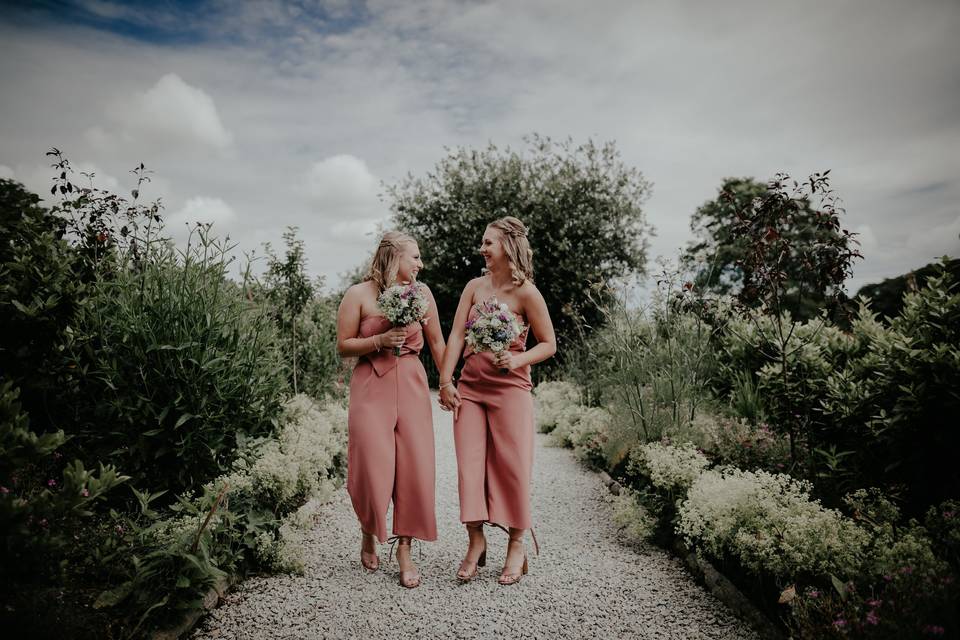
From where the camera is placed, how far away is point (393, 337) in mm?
3611

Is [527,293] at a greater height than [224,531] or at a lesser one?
greater

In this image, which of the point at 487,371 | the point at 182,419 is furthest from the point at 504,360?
the point at 182,419

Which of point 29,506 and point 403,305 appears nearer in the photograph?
point 29,506

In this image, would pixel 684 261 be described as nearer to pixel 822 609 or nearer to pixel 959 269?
pixel 959 269

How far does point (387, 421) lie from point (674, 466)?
8.32 feet

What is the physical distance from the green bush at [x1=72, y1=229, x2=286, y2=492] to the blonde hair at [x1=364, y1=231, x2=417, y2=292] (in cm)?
123

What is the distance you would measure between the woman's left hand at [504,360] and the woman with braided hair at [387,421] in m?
0.63

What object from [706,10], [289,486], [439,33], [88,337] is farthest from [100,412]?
[706,10]

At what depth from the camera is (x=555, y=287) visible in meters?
15.1

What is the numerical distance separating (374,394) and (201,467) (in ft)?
5.29

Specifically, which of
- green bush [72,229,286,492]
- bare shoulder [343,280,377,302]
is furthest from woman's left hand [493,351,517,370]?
green bush [72,229,286,492]

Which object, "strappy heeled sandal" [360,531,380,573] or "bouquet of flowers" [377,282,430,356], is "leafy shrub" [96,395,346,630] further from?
"bouquet of flowers" [377,282,430,356]

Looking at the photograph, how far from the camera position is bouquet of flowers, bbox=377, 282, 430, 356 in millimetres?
3523

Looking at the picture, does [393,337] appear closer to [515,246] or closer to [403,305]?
[403,305]
